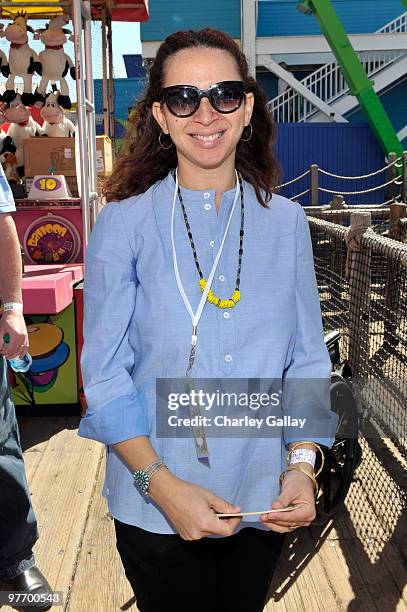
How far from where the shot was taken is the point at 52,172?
17.6ft

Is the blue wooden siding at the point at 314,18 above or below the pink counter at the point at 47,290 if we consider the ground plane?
above

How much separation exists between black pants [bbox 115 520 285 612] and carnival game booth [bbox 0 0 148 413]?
8.81 feet

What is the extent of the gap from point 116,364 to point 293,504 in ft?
1.55

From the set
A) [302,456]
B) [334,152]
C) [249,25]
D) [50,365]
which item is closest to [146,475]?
[302,456]

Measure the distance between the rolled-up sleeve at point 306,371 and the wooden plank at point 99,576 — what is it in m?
1.54

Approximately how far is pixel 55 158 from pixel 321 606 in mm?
3853

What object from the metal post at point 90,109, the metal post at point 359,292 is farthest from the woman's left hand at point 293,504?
the metal post at point 90,109

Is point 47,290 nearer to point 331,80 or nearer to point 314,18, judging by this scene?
point 331,80

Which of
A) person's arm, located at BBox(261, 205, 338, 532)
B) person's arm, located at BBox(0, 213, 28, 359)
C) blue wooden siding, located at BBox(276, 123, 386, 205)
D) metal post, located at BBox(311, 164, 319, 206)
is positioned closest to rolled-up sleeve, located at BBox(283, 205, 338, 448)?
person's arm, located at BBox(261, 205, 338, 532)

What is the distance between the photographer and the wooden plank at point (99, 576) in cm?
279

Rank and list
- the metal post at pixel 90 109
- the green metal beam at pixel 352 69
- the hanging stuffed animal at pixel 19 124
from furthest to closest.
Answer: the green metal beam at pixel 352 69
the hanging stuffed animal at pixel 19 124
the metal post at pixel 90 109

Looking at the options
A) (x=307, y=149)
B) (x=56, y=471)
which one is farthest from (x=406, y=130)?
(x=56, y=471)

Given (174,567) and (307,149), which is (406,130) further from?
(174,567)

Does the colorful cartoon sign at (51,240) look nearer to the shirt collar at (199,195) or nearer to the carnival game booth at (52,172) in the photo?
the carnival game booth at (52,172)
